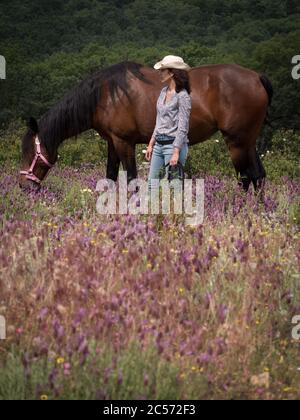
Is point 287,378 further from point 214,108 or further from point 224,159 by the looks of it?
point 224,159

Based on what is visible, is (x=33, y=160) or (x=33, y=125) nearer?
(x=33, y=125)

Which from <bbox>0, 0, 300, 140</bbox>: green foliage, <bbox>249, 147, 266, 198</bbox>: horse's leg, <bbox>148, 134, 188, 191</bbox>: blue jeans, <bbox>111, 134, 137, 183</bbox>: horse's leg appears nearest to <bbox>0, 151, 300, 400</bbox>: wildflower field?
<bbox>148, 134, 188, 191</bbox>: blue jeans

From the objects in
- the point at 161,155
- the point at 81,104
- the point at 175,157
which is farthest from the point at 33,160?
the point at 175,157

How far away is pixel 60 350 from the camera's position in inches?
135

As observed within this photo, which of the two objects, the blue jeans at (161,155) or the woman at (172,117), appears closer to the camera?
the woman at (172,117)

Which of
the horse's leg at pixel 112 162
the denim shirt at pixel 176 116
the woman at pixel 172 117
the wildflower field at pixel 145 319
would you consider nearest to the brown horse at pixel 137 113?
the horse's leg at pixel 112 162

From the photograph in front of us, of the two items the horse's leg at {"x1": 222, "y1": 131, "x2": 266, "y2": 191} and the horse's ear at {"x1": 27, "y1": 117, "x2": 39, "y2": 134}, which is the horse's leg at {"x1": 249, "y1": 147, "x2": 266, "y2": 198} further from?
the horse's ear at {"x1": 27, "y1": 117, "x2": 39, "y2": 134}

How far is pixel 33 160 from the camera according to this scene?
923 cm

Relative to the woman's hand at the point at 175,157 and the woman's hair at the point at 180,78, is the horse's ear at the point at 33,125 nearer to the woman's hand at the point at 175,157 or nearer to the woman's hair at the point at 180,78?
the woman's hair at the point at 180,78

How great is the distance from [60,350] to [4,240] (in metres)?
1.62

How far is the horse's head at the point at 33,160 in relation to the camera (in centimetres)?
919

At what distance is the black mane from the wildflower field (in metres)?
3.99

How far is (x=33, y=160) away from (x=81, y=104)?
41.8 inches

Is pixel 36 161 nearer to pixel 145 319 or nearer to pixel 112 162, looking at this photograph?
pixel 112 162
